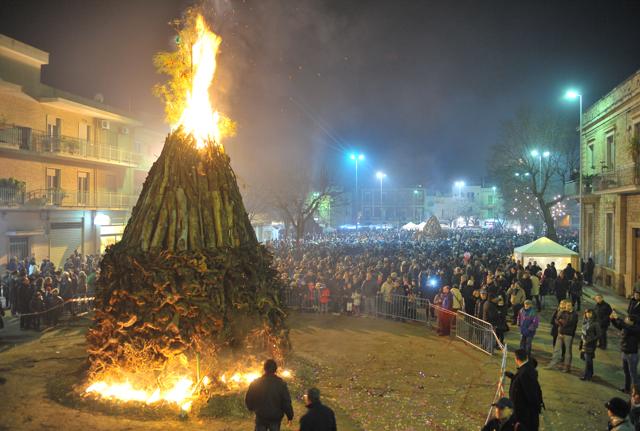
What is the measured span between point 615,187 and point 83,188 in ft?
107

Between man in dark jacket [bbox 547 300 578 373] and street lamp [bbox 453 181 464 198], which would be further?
street lamp [bbox 453 181 464 198]

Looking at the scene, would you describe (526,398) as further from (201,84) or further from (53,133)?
(53,133)

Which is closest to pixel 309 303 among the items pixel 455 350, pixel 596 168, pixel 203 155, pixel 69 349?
pixel 455 350

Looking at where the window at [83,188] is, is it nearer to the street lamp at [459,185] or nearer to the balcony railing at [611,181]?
the balcony railing at [611,181]

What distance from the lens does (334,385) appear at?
10.4 m

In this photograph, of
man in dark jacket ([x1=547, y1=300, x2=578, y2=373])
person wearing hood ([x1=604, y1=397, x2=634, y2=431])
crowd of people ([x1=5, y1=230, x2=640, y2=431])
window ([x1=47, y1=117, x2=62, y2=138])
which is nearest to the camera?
person wearing hood ([x1=604, y1=397, x2=634, y2=431])

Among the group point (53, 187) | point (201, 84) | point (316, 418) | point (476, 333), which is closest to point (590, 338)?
point (476, 333)

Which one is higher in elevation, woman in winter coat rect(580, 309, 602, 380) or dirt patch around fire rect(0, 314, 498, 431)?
woman in winter coat rect(580, 309, 602, 380)

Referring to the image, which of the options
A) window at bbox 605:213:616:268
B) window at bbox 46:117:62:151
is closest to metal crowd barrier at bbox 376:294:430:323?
window at bbox 605:213:616:268

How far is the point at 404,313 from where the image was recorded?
17.5 m

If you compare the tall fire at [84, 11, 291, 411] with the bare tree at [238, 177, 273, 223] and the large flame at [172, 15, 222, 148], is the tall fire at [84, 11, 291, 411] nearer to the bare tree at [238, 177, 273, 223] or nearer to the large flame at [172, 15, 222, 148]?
the large flame at [172, 15, 222, 148]

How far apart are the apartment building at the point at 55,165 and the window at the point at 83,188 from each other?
68mm

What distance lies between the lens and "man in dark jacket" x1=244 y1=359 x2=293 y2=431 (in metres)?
6.73

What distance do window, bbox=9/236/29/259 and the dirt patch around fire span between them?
1393 cm
